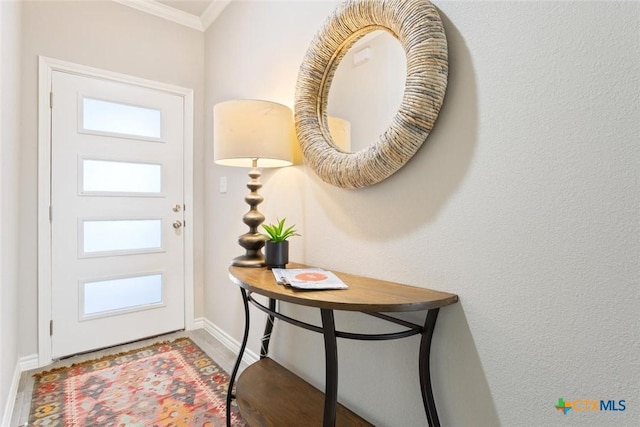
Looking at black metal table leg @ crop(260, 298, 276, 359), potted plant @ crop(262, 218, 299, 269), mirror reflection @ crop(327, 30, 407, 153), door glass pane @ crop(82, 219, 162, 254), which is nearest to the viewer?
mirror reflection @ crop(327, 30, 407, 153)

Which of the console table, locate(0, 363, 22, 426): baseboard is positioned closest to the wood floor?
locate(0, 363, 22, 426): baseboard

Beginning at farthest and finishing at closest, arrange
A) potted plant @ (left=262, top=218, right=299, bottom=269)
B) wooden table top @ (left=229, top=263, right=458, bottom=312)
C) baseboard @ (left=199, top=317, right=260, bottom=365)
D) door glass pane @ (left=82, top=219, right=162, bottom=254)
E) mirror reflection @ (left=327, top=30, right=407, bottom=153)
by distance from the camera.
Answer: door glass pane @ (left=82, top=219, right=162, bottom=254), baseboard @ (left=199, top=317, right=260, bottom=365), potted plant @ (left=262, top=218, right=299, bottom=269), mirror reflection @ (left=327, top=30, right=407, bottom=153), wooden table top @ (left=229, top=263, right=458, bottom=312)

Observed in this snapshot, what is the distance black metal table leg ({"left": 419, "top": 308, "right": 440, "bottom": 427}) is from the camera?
97cm

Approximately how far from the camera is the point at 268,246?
1394 mm

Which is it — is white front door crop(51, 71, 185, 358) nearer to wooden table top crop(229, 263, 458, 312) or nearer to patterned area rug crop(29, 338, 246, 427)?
patterned area rug crop(29, 338, 246, 427)

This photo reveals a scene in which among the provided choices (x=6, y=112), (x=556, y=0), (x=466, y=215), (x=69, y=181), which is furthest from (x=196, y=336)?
(x=556, y=0)

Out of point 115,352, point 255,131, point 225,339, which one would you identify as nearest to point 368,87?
point 255,131

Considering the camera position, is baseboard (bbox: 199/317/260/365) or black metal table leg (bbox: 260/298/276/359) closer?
black metal table leg (bbox: 260/298/276/359)

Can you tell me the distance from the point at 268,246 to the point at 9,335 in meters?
1.41

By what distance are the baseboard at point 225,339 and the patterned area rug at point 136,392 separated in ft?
0.55

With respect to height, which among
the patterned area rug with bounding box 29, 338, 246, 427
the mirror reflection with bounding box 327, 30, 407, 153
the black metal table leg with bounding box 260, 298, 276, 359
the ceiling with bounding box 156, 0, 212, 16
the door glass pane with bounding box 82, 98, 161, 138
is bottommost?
the patterned area rug with bounding box 29, 338, 246, 427

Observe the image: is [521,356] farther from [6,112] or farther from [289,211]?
[6,112]

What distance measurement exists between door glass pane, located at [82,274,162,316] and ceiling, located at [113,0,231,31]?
196 centimetres

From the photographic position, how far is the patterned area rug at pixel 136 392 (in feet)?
5.00
